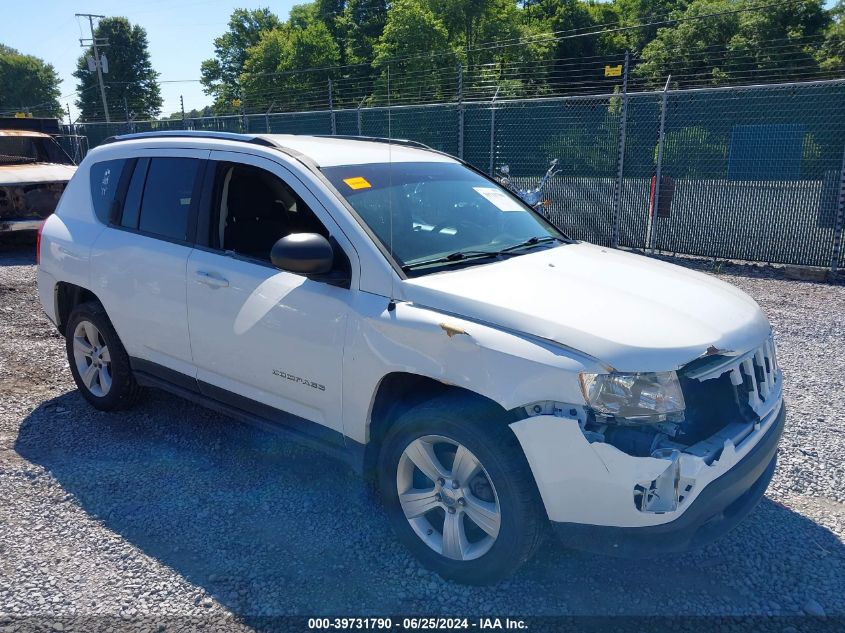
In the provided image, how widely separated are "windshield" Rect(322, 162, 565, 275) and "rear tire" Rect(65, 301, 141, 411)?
215 centimetres

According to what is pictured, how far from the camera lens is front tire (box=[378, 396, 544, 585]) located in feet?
8.84

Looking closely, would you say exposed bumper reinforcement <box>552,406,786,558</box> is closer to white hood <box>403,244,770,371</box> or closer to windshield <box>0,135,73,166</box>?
white hood <box>403,244,770,371</box>

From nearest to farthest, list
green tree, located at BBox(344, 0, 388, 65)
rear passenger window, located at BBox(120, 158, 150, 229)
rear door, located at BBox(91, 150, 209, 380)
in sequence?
rear door, located at BBox(91, 150, 209, 380) → rear passenger window, located at BBox(120, 158, 150, 229) → green tree, located at BBox(344, 0, 388, 65)

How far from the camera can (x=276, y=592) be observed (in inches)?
118

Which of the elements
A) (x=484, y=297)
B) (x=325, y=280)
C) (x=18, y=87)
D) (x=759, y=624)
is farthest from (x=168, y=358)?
(x=18, y=87)

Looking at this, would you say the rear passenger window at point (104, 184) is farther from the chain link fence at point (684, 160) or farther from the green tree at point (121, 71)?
the green tree at point (121, 71)

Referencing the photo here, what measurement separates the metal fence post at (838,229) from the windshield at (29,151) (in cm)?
1330

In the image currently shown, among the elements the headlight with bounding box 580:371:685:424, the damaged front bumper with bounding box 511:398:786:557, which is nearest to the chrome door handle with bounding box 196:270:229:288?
the damaged front bumper with bounding box 511:398:786:557

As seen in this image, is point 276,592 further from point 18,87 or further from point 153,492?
point 18,87

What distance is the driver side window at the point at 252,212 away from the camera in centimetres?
393

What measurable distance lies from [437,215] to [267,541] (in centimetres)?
192

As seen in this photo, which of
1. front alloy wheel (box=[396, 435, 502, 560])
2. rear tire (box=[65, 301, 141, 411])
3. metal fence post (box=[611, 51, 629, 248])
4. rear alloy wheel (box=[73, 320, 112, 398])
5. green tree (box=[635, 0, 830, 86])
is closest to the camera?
front alloy wheel (box=[396, 435, 502, 560])

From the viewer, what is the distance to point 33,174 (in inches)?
457

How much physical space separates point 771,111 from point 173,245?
8.74 m
